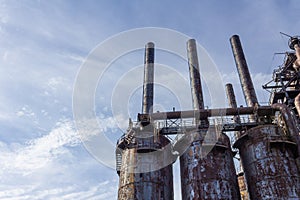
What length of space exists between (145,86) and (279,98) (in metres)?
12.8

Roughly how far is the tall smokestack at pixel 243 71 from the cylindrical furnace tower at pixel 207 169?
8253 mm

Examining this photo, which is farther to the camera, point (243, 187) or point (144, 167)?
point (243, 187)

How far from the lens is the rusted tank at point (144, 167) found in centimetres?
1780

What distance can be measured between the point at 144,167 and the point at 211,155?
490 cm

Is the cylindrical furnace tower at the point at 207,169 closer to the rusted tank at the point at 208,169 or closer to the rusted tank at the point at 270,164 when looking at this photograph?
the rusted tank at the point at 208,169

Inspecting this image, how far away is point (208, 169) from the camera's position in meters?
18.5

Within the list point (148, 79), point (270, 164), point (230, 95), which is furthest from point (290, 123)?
point (148, 79)

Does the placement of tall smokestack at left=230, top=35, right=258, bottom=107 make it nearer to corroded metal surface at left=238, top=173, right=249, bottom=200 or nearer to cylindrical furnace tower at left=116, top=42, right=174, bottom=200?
corroded metal surface at left=238, top=173, right=249, bottom=200

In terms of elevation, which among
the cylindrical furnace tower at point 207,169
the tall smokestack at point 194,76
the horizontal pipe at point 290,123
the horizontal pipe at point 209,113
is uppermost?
the tall smokestack at point 194,76

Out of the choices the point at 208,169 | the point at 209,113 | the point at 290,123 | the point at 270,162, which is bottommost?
the point at 208,169

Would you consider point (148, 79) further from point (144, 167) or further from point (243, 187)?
point (243, 187)

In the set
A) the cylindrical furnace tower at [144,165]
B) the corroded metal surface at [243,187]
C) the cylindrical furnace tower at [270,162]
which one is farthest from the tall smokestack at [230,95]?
the cylindrical furnace tower at [144,165]

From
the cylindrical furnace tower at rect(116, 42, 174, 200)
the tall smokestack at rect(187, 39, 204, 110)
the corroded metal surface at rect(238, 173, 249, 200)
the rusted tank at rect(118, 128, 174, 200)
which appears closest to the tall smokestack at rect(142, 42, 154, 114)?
the tall smokestack at rect(187, 39, 204, 110)

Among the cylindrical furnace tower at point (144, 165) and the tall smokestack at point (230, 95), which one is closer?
the cylindrical furnace tower at point (144, 165)
